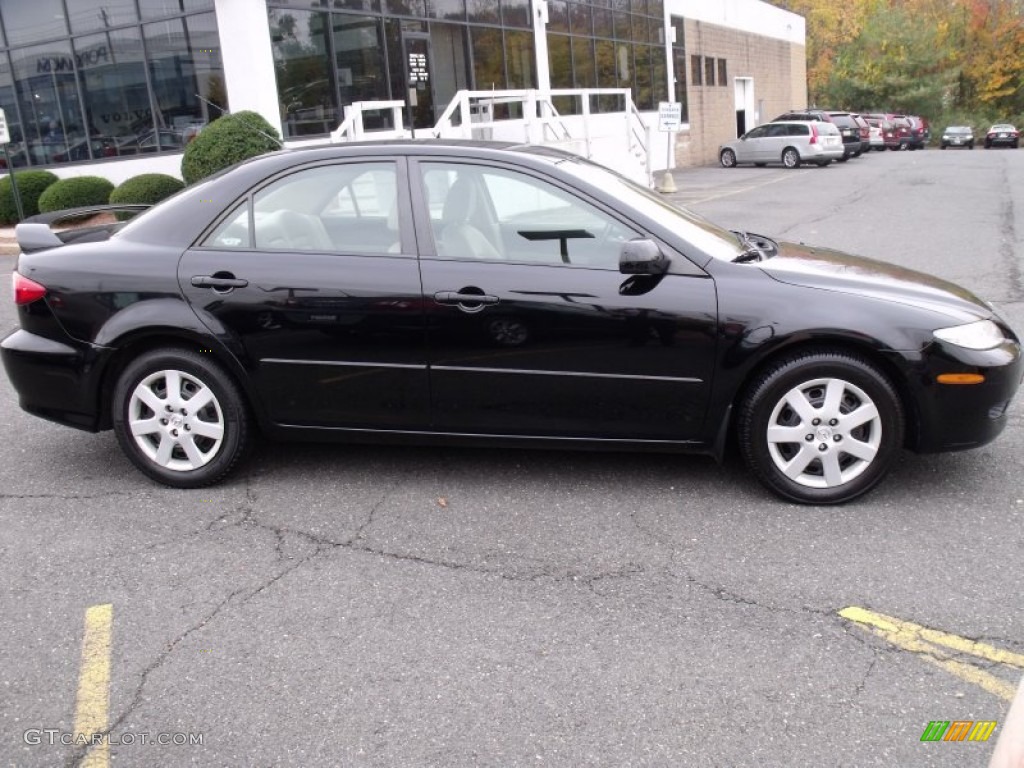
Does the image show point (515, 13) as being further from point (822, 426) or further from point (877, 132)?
A: point (877, 132)

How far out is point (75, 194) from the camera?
51.5ft

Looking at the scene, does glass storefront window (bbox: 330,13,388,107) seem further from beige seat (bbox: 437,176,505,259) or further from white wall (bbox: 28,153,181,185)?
beige seat (bbox: 437,176,505,259)

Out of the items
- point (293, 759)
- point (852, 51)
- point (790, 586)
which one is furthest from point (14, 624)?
point (852, 51)

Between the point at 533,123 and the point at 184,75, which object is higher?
the point at 184,75

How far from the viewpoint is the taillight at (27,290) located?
4.51 m

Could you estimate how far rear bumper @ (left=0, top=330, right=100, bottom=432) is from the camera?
4.46m

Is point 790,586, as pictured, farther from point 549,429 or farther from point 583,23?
point 583,23

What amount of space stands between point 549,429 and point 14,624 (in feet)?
7.55

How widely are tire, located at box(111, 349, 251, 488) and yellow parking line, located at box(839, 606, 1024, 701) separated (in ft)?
9.42

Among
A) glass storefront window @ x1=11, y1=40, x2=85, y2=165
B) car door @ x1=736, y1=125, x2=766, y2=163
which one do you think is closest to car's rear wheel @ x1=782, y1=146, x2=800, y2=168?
car door @ x1=736, y1=125, x2=766, y2=163

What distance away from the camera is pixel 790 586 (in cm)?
348

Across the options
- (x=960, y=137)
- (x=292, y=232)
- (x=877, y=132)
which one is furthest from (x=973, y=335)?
(x=960, y=137)

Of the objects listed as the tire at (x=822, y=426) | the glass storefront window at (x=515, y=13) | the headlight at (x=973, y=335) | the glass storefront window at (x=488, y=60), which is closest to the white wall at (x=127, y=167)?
the glass storefront window at (x=488, y=60)

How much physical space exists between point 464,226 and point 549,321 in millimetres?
634
